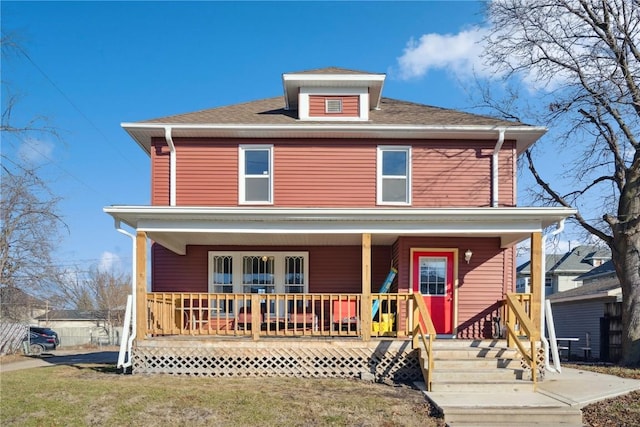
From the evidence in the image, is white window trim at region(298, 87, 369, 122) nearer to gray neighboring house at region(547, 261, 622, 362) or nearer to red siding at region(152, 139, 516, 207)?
red siding at region(152, 139, 516, 207)

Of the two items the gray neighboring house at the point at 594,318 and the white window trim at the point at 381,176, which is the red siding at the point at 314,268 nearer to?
the white window trim at the point at 381,176

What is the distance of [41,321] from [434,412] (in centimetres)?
4203

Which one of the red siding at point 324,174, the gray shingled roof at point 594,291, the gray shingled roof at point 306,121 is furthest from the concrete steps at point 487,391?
the gray shingled roof at point 594,291

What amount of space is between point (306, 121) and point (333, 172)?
4.55 feet

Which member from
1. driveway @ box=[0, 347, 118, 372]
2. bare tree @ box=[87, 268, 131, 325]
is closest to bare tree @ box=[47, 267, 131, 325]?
bare tree @ box=[87, 268, 131, 325]

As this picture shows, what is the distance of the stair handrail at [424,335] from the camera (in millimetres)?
8242

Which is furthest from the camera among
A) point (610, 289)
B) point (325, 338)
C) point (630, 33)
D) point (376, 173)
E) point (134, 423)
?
point (610, 289)

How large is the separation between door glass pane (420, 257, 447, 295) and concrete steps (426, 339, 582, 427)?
2.26m

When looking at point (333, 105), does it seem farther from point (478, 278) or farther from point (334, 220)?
point (478, 278)

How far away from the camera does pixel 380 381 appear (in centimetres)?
938

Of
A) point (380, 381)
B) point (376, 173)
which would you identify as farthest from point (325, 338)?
point (376, 173)

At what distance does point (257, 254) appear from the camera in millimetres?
12359

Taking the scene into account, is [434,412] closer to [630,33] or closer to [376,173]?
[376,173]

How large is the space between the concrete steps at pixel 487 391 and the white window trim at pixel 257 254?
165 inches
